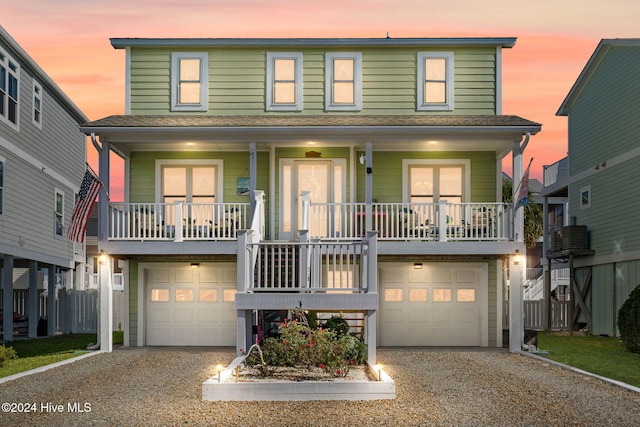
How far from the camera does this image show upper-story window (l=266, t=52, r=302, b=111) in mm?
24312

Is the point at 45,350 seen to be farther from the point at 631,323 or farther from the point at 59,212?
the point at 631,323

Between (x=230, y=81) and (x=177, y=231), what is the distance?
539 cm

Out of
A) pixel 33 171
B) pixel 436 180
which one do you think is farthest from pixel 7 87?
pixel 436 180

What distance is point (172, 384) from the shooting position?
48.1 ft

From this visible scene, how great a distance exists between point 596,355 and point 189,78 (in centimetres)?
1353

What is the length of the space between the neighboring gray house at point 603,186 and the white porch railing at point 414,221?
24.4 ft

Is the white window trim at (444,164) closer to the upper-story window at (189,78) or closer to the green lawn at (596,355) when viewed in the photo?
the green lawn at (596,355)

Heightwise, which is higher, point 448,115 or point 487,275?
point 448,115

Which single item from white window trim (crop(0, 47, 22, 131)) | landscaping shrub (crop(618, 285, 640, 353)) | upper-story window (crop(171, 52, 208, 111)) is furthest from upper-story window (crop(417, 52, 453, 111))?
white window trim (crop(0, 47, 22, 131))

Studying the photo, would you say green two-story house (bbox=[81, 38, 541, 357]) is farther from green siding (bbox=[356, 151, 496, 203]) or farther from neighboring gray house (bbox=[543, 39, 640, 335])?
neighboring gray house (bbox=[543, 39, 640, 335])

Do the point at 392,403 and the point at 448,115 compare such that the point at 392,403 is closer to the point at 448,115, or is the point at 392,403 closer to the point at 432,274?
the point at 432,274

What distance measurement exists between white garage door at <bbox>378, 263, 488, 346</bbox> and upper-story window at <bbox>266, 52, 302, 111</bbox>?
220 inches

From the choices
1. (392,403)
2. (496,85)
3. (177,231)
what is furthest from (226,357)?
(496,85)

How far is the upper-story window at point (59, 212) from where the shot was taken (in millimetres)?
32594
